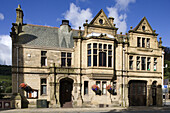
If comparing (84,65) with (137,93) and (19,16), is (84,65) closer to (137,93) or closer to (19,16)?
(137,93)

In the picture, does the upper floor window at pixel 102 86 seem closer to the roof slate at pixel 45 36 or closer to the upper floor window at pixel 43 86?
the roof slate at pixel 45 36

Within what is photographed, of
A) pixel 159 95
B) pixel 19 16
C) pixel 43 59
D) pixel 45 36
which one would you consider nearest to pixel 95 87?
pixel 43 59

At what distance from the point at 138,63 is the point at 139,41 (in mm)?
3635

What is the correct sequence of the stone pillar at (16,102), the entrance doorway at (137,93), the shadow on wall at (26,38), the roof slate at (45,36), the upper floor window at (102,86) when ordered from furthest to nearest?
the entrance doorway at (137,93) < the upper floor window at (102,86) < the roof slate at (45,36) < the shadow on wall at (26,38) < the stone pillar at (16,102)

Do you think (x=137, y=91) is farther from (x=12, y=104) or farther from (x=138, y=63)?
(x=12, y=104)

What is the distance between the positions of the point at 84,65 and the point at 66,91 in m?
4.54

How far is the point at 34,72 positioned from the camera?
2212cm

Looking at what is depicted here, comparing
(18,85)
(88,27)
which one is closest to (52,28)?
(88,27)

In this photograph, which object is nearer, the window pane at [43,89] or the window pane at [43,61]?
the window pane at [43,89]

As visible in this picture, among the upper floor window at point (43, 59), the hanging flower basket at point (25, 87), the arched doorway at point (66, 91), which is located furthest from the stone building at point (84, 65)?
the hanging flower basket at point (25, 87)

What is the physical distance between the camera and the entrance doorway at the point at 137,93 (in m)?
25.7

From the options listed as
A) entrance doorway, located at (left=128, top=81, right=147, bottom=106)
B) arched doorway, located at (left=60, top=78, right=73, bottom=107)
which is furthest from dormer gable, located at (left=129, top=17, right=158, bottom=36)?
arched doorway, located at (left=60, top=78, right=73, bottom=107)

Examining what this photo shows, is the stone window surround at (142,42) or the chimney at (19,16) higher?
the chimney at (19,16)

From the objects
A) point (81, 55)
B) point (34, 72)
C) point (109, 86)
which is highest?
point (81, 55)
